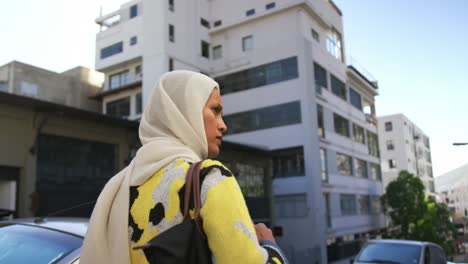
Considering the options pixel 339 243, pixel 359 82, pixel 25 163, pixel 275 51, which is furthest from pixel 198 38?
pixel 25 163

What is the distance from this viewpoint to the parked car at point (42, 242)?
100 inches

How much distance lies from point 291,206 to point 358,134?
45.6ft

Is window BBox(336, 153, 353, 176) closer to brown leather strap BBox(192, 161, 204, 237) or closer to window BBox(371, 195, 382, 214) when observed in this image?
window BBox(371, 195, 382, 214)

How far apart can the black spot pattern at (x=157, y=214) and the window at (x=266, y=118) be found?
28.6 metres

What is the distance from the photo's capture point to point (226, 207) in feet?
4.34

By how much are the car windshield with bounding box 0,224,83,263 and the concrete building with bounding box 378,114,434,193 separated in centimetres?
6161

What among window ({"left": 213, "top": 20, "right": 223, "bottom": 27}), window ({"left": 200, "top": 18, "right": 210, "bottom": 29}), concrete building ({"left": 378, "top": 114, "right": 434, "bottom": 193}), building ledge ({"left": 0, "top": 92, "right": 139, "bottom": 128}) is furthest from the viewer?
concrete building ({"left": 378, "top": 114, "right": 434, "bottom": 193})

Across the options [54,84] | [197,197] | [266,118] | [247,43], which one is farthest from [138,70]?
[197,197]

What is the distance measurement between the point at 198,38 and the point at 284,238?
17.6 meters

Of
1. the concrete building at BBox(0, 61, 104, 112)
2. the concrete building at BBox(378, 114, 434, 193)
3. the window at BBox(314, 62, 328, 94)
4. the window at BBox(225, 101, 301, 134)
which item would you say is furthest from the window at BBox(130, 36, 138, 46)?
the concrete building at BBox(378, 114, 434, 193)

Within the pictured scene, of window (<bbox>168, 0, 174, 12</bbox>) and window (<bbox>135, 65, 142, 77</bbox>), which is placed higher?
window (<bbox>168, 0, 174, 12</bbox>)

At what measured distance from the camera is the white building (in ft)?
97.2

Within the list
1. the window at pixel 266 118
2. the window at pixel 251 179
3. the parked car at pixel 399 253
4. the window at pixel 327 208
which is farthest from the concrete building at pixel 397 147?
the parked car at pixel 399 253

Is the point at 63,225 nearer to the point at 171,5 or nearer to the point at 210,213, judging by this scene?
the point at 210,213
